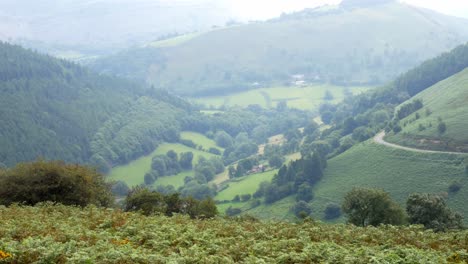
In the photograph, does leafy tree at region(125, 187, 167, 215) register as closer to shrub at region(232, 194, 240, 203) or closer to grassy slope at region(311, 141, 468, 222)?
grassy slope at region(311, 141, 468, 222)

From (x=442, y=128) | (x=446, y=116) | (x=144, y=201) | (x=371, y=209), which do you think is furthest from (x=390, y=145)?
(x=144, y=201)

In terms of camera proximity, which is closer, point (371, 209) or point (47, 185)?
point (47, 185)

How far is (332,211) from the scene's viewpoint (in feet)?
389

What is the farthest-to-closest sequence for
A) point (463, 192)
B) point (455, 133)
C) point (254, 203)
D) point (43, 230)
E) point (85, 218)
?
1. point (254, 203)
2. point (455, 133)
3. point (463, 192)
4. point (85, 218)
5. point (43, 230)

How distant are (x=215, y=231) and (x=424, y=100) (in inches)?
6790

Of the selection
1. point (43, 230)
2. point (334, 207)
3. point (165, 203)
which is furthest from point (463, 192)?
point (43, 230)

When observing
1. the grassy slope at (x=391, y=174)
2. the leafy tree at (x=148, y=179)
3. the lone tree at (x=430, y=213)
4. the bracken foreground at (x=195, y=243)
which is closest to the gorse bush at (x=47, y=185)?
the bracken foreground at (x=195, y=243)

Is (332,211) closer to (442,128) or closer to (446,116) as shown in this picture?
(442,128)

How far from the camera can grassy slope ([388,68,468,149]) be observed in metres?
134

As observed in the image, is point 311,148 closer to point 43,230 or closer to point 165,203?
point 165,203

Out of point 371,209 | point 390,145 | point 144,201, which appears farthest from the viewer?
A: point 390,145

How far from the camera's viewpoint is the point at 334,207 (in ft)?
389

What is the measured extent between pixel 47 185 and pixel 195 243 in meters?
32.0

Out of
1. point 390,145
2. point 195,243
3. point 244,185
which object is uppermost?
point 195,243
